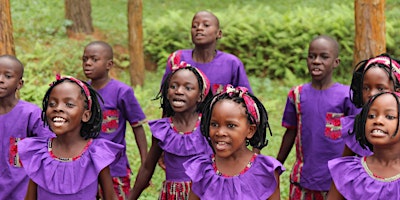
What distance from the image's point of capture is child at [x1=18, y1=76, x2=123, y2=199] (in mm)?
3705

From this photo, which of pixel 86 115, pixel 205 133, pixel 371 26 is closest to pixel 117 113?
pixel 86 115

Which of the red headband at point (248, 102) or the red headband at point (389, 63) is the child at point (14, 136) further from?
the red headband at point (389, 63)

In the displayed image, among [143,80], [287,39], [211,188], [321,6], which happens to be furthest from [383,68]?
[321,6]

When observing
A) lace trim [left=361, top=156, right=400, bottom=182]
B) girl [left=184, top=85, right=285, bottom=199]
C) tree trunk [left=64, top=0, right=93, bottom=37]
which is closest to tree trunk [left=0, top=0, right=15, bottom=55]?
girl [left=184, top=85, right=285, bottom=199]

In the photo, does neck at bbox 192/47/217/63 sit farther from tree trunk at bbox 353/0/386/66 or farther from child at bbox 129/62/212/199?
tree trunk at bbox 353/0/386/66

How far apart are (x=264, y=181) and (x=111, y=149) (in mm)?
999

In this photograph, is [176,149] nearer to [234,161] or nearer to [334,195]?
[234,161]

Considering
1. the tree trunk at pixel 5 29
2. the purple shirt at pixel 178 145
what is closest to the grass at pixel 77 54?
the tree trunk at pixel 5 29

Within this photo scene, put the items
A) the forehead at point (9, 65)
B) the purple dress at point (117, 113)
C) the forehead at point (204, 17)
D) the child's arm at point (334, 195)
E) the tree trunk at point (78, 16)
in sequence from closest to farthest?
1. the child's arm at point (334, 195)
2. the forehead at point (9, 65)
3. the purple dress at point (117, 113)
4. the forehead at point (204, 17)
5. the tree trunk at point (78, 16)

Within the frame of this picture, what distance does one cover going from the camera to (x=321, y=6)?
16.3 meters

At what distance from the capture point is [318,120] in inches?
190

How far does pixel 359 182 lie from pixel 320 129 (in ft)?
4.97

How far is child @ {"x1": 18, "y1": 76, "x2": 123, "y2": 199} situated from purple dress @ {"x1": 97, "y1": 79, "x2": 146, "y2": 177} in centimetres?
130

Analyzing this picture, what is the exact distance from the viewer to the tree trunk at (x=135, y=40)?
10.8 meters
